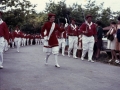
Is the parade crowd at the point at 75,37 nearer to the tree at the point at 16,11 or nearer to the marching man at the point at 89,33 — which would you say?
the marching man at the point at 89,33

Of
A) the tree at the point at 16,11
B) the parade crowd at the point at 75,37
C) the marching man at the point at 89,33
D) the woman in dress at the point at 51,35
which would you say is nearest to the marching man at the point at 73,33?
the parade crowd at the point at 75,37

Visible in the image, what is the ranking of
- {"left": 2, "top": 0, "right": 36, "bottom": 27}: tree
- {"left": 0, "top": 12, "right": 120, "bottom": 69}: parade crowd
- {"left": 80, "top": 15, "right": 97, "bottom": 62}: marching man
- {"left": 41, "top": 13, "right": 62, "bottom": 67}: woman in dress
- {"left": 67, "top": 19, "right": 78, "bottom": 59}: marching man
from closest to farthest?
{"left": 0, "top": 12, "right": 120, "bottom": 69}: parade crowd < {"left": 41, "top": 13, "right": 62, "bottom": 67}: woman in dress < {"left": 80, "top": 15, "right": 97, "bottom": 62}: marching man < {"left": 67, "top": 19, "right": 78, "bottom": 59}: marching man < {"left": 2, "top": 0, "right": 36, "bottom": 27}: tree

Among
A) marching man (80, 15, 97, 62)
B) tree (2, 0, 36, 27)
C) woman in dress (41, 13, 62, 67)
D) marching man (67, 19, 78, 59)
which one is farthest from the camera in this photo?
tree (2, 0, 36, 27)

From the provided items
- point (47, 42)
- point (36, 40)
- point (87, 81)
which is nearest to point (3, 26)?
point (47, 42)

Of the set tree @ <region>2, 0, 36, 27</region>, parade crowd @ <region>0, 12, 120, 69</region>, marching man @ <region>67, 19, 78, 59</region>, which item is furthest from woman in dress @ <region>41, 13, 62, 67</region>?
tree @ <region>2, 0, 36, 27</region>

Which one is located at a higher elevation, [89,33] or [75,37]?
[89,33]

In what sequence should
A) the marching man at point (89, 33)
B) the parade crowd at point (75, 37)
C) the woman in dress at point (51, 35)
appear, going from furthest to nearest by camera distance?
the marching man at point (89, 33)
the woman in dress at point (51, 35)
the parade crowd at point (75, 37)

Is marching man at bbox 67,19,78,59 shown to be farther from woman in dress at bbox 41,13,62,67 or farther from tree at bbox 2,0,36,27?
tree at bbox 2,0,36,27

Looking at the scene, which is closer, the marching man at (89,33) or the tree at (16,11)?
the marching man at (89,33)

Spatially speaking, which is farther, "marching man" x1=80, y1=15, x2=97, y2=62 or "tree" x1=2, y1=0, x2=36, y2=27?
"tree" x1=2, y1=0, x2=36, y2=27

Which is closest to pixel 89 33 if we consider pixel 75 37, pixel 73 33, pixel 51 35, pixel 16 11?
pixel 73 33

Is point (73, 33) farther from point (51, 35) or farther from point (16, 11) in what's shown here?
point (16, 11)

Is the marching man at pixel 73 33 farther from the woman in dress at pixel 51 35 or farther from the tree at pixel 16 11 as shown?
the tree at pixel 16 11

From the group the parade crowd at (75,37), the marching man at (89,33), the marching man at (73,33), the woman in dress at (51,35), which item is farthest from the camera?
the marching man at (73,33)
